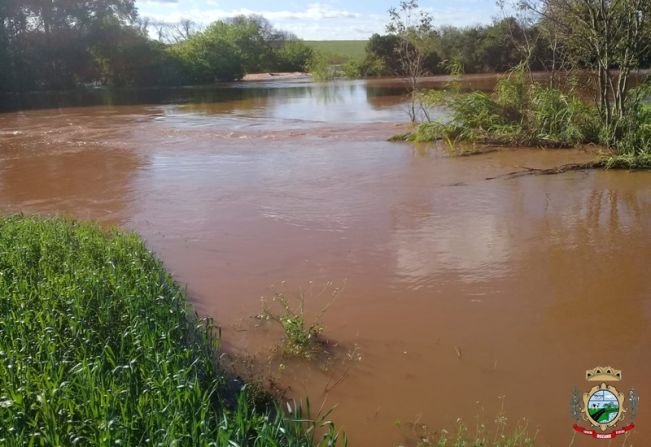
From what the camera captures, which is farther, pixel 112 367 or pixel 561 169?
pixel 561 169

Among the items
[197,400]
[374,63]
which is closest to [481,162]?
[197,400]

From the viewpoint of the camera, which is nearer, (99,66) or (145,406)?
(145,406)

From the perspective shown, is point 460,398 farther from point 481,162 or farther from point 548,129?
point 548,129

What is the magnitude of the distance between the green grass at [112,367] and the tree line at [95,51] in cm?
3778

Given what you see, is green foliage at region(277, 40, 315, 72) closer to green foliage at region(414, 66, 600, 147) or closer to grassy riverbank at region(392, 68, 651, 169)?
grassy riverbank at region(392, 68, 651, 169)

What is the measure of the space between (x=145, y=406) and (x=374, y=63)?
4325cm

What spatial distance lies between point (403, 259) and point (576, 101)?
7666mm

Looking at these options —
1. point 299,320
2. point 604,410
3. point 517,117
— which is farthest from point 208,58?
point 604,410

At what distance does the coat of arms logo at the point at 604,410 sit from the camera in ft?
11.4

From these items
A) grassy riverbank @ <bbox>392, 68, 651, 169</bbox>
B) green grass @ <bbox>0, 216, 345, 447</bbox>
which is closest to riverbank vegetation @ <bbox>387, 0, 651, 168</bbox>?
grassy riverbank @ <bbox>392, 68, 651, 169</bbox>

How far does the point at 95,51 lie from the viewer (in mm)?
42312

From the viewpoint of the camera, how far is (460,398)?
13.0 ft

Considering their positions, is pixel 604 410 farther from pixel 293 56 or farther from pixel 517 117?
pixel 293 56

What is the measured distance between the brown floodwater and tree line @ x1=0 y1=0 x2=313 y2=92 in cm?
2844
